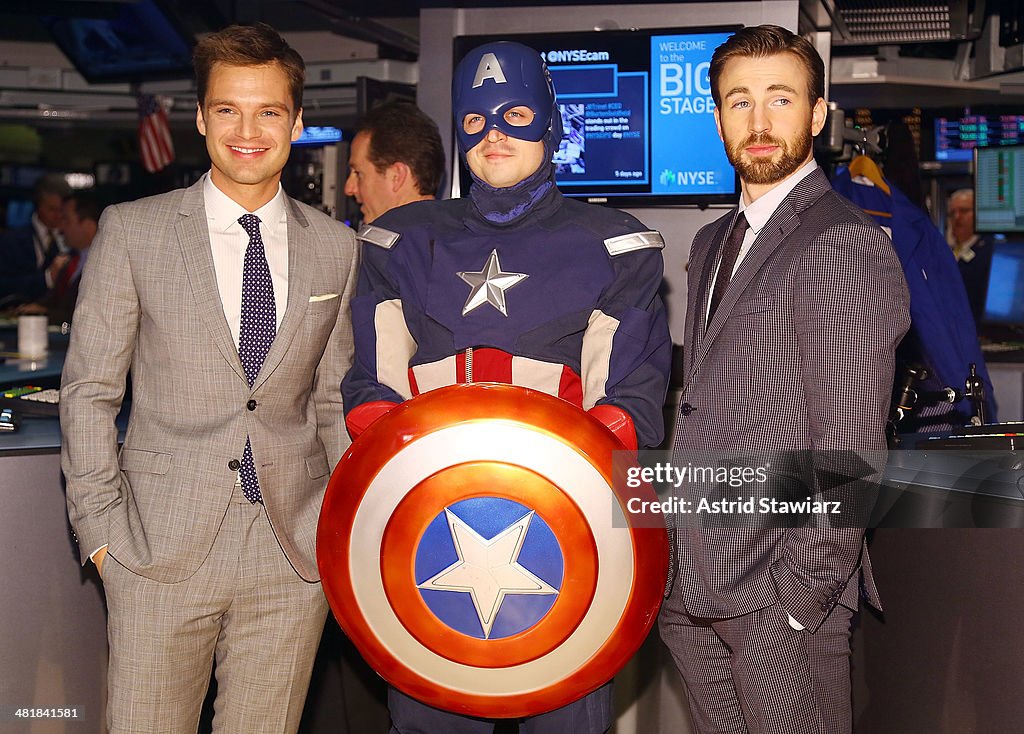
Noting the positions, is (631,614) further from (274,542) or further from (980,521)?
(980,521)

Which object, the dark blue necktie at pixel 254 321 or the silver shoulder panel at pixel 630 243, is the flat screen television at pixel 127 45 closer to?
the dark blue necktie at pixel 254 321

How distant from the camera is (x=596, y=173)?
4.11 m

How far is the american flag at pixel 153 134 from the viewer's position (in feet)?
26.2

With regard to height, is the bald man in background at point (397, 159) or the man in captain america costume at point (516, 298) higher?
the bald man in background at point (397, 159)

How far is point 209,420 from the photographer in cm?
208

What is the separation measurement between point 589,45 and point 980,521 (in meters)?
2.43

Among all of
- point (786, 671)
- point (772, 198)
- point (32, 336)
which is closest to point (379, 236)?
point (772, 198)

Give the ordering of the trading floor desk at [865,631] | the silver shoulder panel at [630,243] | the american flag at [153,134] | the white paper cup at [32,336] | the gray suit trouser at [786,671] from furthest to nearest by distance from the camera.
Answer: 1. the american flag at [153,134]
2. the white paper cup at [32,336]
3. the trading floor desk at [865,631]
4. the silver shoulder panel at [630,243]
5. the gray suit trouser at [786,671]

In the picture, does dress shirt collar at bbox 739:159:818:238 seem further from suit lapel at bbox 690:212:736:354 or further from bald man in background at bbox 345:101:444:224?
bald man in background at bbox 345:101:444:224

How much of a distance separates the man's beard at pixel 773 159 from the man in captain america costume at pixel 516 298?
0.73 feet

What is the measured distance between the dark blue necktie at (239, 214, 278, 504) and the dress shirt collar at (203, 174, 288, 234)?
0.03m

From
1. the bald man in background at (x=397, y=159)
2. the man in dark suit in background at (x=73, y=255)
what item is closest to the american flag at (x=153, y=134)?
the man in dark suit in background at (x=73, y=255)

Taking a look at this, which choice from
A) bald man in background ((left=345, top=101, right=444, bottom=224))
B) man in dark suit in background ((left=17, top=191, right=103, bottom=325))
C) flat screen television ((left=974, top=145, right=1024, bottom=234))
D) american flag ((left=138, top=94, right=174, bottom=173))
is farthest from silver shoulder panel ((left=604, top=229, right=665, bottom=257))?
american flag ((left=138, top=94, right=174, bottom=173))

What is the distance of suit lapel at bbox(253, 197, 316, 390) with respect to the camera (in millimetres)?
2094
